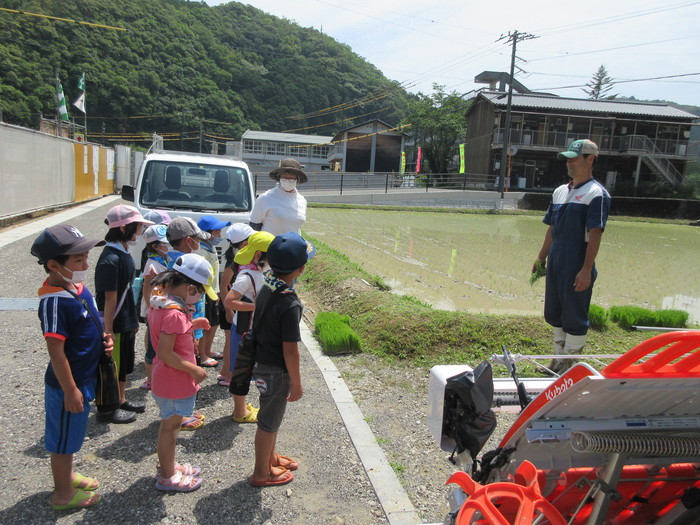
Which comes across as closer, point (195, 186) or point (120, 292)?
point (120, 292)

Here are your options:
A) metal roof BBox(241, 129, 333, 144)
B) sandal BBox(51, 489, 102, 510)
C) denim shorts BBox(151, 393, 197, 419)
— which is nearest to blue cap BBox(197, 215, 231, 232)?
denim shorts BBox(151, 393, 197, 419)

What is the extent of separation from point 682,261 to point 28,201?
60.1 feet

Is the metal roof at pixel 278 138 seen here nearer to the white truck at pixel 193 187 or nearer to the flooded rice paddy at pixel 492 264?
the flooded rice paddy at pixel 492 264

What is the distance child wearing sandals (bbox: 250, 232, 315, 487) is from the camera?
2727 millimetres

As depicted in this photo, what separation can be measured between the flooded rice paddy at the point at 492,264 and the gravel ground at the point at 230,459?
378cm

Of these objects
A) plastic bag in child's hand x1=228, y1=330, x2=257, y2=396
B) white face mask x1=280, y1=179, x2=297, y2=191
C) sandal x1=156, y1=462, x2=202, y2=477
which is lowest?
sandal x1=156, y1=462, x2=202, y2=477

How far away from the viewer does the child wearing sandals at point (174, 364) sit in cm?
274

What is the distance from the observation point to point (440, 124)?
50.7 m

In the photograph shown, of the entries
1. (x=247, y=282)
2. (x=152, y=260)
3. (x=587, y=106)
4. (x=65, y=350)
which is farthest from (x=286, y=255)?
(x=587, y=106)

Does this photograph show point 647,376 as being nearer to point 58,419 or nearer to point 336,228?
point 58,419

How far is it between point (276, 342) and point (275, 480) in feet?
2.76

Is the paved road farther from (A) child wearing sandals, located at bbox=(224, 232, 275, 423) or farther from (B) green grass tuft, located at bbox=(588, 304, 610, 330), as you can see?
(B) green grass tuft, located at bbox=(588, 304, 610, 330)

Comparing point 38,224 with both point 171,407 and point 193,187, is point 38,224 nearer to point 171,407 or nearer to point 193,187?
point 193,187

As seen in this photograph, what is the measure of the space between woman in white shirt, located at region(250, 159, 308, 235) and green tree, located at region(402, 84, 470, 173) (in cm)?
4810
